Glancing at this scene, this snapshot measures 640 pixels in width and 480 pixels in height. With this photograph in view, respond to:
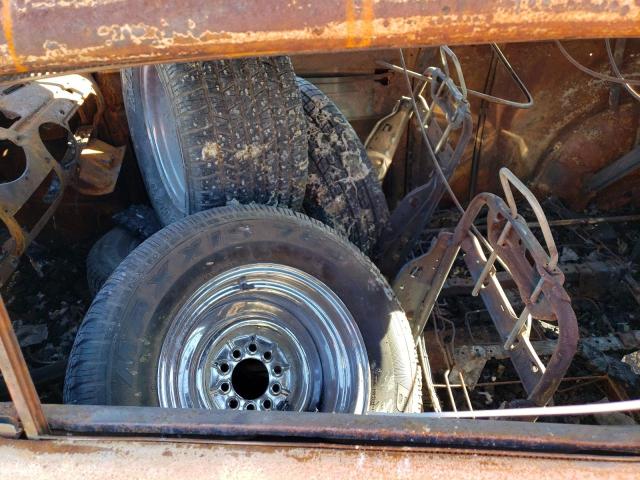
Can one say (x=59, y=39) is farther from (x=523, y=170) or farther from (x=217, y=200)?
(x=523, y=170)

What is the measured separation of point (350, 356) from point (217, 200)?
773 mm

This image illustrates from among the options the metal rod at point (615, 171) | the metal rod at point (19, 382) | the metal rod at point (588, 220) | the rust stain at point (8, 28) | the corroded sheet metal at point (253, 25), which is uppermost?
the metal rod at point (615, 171)

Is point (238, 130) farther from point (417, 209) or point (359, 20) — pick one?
point (359, 20)

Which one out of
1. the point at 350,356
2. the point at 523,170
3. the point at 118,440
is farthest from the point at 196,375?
the point at 523,170

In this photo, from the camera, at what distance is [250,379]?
6.81ft

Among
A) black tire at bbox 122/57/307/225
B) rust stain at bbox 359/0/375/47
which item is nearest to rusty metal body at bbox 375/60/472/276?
black tire at bbox 122/57/307/225

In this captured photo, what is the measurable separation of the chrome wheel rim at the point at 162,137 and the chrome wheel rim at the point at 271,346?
0.93m

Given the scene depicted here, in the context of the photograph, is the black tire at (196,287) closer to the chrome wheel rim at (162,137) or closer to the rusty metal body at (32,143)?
the rusty metal body at (32,143)

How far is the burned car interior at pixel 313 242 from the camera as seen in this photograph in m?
0.83

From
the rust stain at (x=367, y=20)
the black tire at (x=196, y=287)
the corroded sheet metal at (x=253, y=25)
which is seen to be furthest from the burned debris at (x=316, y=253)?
the rust stain at (x=367, y=20)

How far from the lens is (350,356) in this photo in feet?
6.40

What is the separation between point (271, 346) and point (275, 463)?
3.49 ft

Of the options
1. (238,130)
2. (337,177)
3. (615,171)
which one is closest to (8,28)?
(238,130)

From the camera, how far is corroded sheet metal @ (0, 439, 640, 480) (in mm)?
A: 937
